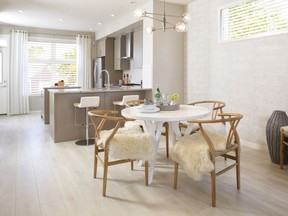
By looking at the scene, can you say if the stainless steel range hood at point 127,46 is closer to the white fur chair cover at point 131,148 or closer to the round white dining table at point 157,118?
the round white dining table at point 157,118

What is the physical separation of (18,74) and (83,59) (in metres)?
2.07

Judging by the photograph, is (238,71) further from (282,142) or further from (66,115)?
(66,115)

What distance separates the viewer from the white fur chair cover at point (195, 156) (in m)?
2.15

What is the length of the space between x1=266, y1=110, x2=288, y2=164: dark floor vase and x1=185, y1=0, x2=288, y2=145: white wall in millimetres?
294

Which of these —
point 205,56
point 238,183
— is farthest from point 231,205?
point 205,56

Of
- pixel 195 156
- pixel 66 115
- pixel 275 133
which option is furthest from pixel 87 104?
pixel 275 133

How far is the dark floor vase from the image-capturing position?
319 centimetres

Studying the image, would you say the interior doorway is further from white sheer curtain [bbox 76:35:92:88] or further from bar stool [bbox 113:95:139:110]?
bar stool [bbox 113:95:139:110]

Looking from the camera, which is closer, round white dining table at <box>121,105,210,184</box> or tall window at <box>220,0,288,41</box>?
round white dining table at <box>121,105,210,184</box>

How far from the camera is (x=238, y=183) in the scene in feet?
8.29

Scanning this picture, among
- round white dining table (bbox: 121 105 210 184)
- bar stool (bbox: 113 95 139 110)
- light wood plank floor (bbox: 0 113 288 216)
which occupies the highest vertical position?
bar stool (bbox: 113 95 139 110)

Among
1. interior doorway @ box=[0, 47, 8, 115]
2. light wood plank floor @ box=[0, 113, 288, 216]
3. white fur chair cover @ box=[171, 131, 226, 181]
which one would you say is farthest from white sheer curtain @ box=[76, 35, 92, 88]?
white fur chair cover @ box=[171, 131, 226, 181]

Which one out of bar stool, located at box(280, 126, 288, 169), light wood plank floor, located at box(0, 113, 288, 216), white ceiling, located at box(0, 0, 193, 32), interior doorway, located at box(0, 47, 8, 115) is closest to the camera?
light wood plank floor, located at box(0, 113, 288, 216)

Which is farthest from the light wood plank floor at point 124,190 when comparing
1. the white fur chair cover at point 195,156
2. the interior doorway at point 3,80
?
the interior doorway at point 3,80
